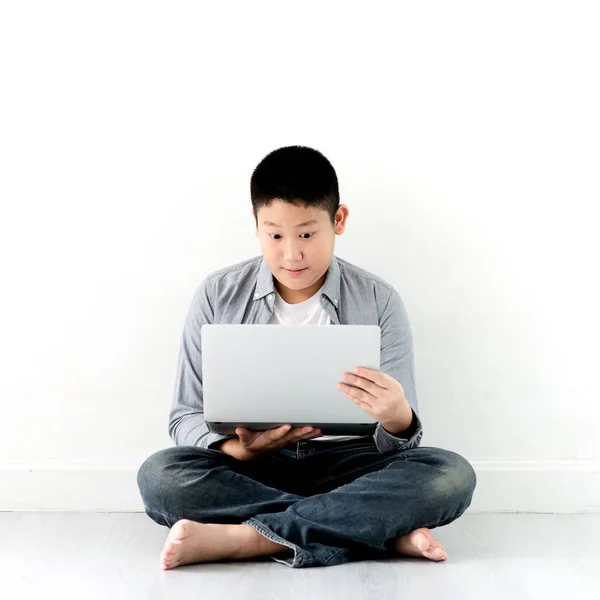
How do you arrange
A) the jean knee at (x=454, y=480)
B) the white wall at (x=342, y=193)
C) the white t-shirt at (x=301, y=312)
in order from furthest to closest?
the white wall at (x=342, y=193), the white t-shirt at (x=301, y=312), the jean knee at (x=454, y=480)

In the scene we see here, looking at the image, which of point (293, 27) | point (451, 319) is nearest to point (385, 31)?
point (293, 27)

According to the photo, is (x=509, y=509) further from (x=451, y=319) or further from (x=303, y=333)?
(x=303, y=333)

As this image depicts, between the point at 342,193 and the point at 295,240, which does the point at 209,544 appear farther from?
the point at 342,193

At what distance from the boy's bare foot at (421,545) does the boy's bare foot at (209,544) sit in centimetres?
26

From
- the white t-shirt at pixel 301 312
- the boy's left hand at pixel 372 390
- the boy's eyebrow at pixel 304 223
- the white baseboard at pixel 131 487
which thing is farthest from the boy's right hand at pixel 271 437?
the white baseboard at pixel 131 487

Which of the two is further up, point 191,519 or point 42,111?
point 42,111

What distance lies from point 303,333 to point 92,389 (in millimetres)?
867

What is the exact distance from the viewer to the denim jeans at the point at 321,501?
1.87 m

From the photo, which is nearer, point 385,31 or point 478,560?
point 478,560

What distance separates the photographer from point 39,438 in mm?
2445

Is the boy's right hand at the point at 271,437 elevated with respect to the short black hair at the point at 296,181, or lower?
lower

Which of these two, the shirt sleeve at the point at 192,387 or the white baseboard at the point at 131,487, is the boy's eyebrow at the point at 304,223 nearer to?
the shirt sleeve at the point at 192,387

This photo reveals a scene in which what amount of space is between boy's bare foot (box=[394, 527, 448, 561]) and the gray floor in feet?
0.07

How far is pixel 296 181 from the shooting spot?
6.60 feet
